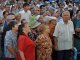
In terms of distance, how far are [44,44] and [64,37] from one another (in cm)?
70

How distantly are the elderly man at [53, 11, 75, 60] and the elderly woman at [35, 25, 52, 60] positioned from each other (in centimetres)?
41

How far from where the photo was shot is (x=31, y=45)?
735cm

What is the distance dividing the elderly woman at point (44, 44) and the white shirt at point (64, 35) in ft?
1.38

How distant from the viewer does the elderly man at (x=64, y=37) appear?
8.20m

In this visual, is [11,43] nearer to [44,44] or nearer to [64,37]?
[44,44]

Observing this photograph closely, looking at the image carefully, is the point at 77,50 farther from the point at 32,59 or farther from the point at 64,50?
the point at 32,59

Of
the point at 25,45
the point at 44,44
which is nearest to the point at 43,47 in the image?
the point at 44,44

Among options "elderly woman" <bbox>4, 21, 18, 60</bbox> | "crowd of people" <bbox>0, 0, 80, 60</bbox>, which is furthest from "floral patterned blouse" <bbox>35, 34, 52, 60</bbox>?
"elderly woman" <bbox>4, 21, 18, 60</bbox>

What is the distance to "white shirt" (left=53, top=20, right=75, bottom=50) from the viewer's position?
8.21 m

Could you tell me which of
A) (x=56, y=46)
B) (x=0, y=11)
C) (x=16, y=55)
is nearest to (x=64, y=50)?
(x=56, y=46)

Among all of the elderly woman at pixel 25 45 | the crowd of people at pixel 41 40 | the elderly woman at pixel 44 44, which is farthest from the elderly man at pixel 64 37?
the elderly woman at pixel 25 45

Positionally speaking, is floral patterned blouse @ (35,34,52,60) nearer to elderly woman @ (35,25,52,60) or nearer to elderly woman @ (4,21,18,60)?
elderly woman @ (35,25,52,60)

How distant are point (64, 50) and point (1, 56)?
1.80 metres

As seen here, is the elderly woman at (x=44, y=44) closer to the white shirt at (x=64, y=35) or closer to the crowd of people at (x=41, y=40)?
the crowd of people at (x=41, y=40)
